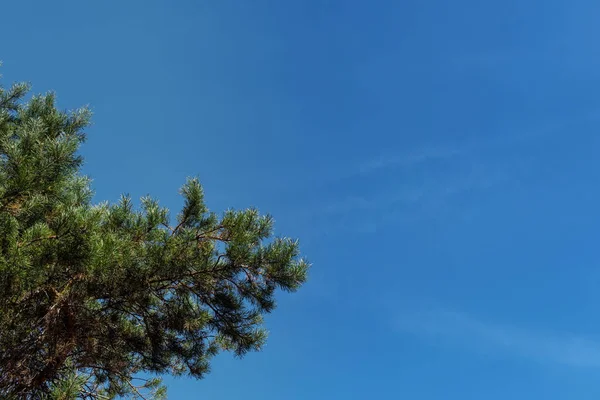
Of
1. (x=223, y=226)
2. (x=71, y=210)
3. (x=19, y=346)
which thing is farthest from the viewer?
(x=223, y=226)

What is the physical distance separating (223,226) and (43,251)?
2069mm

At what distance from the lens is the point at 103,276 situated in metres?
4.85

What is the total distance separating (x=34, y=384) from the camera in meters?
4.98

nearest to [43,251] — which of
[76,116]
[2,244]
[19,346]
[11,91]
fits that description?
[2,244]

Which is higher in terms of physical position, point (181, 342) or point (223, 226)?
point (223, 226)

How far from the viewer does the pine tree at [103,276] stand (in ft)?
14.0

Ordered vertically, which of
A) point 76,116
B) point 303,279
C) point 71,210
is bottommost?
point 71,210

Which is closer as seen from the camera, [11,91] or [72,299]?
[72,299]

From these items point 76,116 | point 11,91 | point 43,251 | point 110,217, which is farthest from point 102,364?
point 11,91

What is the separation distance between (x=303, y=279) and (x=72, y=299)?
2526 mm

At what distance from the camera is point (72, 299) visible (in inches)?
197

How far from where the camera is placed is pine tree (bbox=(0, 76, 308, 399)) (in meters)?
4.26

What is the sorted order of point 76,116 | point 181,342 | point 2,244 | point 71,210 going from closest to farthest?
1. point 2,244
2. point 71,210
3. point 181,342
4. point 76,116

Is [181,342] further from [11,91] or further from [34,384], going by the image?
[11,91]
